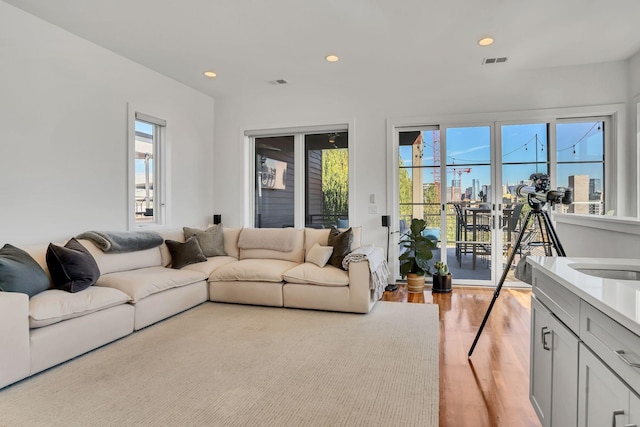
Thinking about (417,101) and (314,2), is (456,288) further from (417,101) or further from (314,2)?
(314,2)

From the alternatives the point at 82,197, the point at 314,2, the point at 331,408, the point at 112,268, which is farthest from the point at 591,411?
the point at 82,197

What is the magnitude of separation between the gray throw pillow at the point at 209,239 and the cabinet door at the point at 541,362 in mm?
3703

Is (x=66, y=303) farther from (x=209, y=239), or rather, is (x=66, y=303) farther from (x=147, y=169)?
(x=147, y=169)

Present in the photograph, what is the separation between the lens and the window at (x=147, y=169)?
15.0 feet

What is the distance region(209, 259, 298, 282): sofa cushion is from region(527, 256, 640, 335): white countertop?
2.70 m

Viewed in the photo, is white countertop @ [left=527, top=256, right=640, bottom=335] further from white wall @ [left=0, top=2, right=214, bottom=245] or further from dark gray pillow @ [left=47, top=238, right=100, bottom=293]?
white wall @ [left=0, top=2, right=214, bottom=245]

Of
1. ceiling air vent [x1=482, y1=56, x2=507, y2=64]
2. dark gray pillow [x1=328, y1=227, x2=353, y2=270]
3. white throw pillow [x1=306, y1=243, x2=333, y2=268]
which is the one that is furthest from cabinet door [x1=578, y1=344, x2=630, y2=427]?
ceiling air vent [x1=482, y1=56, x2=507, y2=64]

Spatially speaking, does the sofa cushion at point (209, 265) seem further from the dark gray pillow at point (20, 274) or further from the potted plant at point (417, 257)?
the potted plant at point (417, 257)

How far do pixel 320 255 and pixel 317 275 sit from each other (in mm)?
314

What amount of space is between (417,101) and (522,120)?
1.35 m

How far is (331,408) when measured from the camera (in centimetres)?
196

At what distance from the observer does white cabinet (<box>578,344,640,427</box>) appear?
90 cm

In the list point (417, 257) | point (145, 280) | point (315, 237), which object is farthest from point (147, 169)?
point (417, 257)

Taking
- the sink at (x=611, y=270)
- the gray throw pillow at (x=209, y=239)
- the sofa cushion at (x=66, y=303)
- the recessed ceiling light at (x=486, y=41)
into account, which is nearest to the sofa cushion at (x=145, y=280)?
the sofa cushion at (x=66, y=303)
